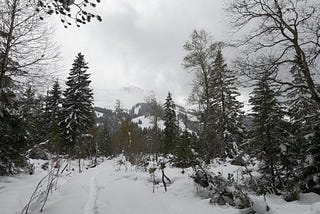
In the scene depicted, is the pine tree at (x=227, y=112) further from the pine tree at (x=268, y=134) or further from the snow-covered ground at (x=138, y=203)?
the snow-covered ground at (x=138, y=203)

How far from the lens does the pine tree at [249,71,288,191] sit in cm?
1065

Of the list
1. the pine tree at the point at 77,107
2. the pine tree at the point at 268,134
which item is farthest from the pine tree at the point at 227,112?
the pine tree at the point at 77,107

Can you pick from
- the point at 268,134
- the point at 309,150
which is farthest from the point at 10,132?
the point at 309,150

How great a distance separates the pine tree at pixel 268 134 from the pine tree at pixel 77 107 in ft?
78.3

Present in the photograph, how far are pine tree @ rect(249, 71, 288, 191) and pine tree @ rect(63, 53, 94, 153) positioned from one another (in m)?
23.9

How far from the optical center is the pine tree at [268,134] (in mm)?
A: 10648

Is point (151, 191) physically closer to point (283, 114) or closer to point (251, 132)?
point (251, 132)

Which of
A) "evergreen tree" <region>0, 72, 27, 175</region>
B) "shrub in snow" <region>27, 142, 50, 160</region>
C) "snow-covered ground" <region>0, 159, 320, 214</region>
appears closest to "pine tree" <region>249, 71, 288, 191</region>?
"snow-covered ground" <region>0, 159, 320, 214</region>

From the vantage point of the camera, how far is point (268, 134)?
1088 centimetres

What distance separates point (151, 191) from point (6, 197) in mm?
4284

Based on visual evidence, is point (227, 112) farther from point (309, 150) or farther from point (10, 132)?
point (10, 132)

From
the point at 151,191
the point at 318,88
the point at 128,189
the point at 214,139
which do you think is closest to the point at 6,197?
the point at 128,189

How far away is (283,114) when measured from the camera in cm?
1127

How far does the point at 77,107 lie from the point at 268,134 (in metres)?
26.1
